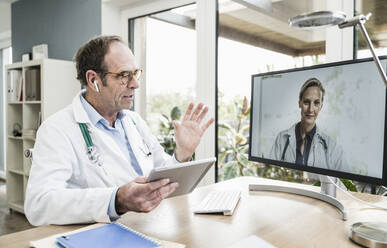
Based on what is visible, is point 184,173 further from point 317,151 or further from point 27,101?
point 27,101

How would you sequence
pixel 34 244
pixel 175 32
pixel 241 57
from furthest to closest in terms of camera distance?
pixel 175 32, pixel 241 57, pixel 34 244

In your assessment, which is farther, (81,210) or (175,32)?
(175,32)

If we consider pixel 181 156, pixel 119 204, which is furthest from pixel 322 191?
pixel 119 204

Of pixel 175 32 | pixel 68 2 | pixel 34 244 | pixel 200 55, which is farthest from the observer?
pixel 68 2

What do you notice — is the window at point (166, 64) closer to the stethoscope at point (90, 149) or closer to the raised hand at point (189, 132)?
the raised hand at point (189, 132)

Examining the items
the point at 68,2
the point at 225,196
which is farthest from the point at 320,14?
the point at 68,2

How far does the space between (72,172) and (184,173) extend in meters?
0.52

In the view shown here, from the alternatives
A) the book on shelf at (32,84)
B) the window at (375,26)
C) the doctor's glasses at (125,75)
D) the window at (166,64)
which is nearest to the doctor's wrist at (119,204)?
the doctor's glasses at (125,75)

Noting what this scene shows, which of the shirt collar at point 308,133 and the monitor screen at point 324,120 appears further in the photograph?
the shirt collar at point 308,133

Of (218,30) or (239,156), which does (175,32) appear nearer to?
(218,30)

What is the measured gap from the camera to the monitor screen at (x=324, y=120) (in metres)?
1.02

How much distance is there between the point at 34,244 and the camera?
83cm

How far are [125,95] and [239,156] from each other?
3.73ft

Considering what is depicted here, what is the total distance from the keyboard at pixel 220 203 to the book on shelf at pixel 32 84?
2633 millimetres
